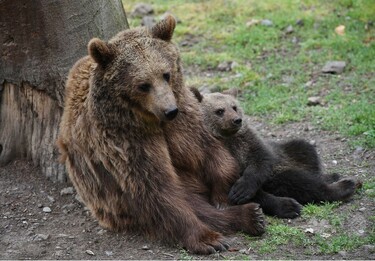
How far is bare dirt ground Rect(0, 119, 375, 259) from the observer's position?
20.6 ft

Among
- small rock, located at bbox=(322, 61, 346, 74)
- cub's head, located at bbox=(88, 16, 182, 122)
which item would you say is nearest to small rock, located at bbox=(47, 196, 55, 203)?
cub's head, located at bbox=(88, 16, 182, 122)

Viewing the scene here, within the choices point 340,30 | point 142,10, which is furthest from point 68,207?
point 142,10

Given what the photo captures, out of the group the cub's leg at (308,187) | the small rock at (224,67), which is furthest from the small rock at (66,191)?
the small rock at (224,67)

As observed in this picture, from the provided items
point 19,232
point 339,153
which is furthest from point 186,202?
point 339,153

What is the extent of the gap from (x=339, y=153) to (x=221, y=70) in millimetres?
3249

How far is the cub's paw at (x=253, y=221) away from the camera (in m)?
6.39

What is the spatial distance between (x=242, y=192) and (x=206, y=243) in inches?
28.9

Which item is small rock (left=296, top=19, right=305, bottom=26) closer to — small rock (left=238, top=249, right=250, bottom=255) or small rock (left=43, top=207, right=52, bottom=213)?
small rock (left=43, top=207, right=52, bottom=213)

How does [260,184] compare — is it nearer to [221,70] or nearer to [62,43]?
[62,43]

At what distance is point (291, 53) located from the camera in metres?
11.2

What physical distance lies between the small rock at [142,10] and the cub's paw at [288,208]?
6939mm

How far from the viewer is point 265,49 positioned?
37.2 ft

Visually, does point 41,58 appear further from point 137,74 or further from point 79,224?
point 79,224

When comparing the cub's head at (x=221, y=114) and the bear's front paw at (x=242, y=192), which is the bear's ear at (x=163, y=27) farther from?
the bear's front paw at (x=242, y=192)
